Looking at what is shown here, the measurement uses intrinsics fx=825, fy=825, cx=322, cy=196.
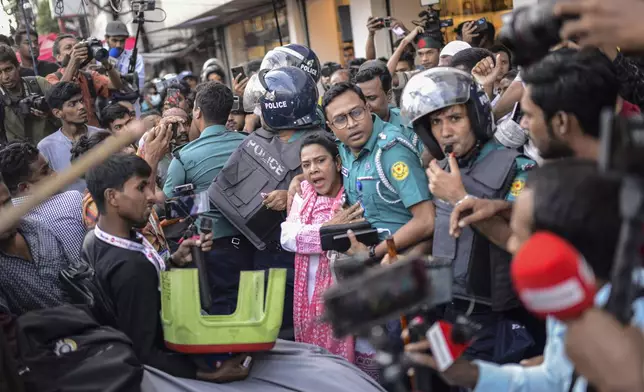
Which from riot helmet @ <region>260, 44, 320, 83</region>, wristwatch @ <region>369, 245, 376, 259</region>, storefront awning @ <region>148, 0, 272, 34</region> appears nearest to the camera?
wristwatch @ <region>369, 245, 376, 259</region>

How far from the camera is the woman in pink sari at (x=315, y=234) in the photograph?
454 cm

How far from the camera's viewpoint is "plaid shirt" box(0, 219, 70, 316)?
372 centimetres

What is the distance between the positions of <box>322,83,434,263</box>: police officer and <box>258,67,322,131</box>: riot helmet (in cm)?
46

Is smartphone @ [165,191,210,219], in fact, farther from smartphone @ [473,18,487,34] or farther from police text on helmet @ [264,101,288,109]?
smartphone @ [473,18,487,34]

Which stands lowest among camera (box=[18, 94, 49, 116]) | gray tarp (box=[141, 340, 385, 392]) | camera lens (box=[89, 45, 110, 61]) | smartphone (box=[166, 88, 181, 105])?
gray tarp (box=[141, 340, 385, 392])

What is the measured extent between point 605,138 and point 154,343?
2.40m

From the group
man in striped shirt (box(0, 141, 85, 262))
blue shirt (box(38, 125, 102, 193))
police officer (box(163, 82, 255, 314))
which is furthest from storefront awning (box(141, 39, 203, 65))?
man in striped shirt (box(0, 141, 85, 262))

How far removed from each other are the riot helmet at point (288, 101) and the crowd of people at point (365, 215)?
0.01 metres

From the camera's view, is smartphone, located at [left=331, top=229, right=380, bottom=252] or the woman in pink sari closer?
smartphone, located at [left=331, top=229, right=380, bottom=252]

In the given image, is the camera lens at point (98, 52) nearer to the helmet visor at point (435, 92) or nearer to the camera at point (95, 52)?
the camera at point (95, 52)

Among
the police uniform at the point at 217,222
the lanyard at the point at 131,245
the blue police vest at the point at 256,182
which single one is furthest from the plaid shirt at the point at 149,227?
the police uniform at the point at 217,222

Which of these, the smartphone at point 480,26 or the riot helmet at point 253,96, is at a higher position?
the smartphone at point 480,26

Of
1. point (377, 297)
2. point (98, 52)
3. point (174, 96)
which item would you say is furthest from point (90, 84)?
point (377, 297)

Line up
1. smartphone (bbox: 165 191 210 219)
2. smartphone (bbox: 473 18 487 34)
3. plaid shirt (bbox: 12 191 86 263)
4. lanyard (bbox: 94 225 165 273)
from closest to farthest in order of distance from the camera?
lanyard (bbox: 94 225 165 273), smartphone (bbox: 165 191 210 219), plaid shirt (bbox: 12 191 86 263), smartphone (bbox: 473 18 487 34)
